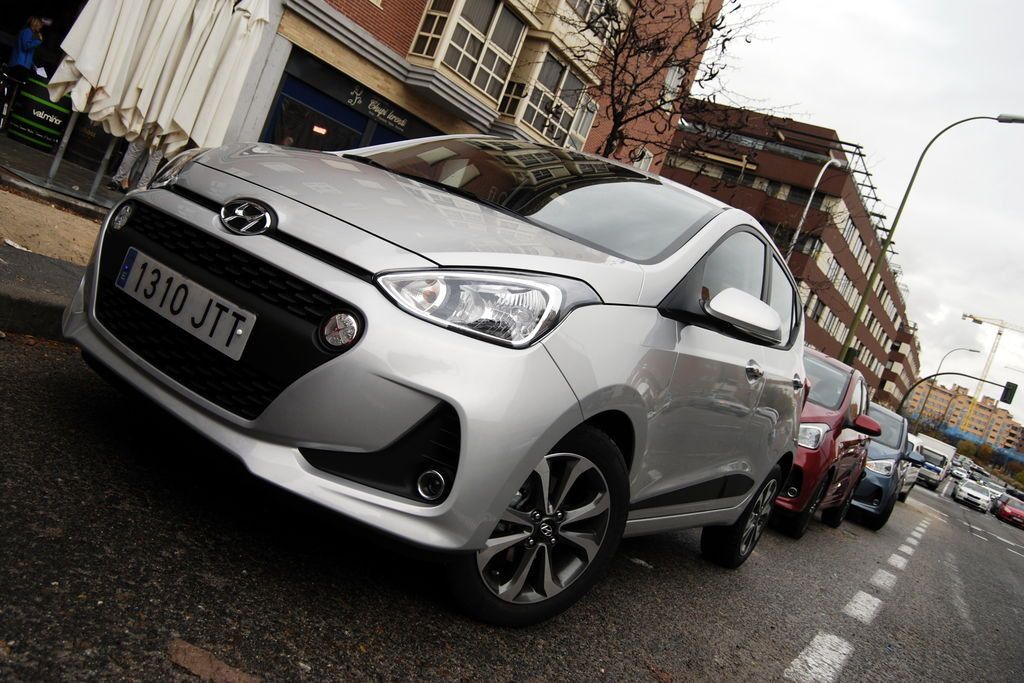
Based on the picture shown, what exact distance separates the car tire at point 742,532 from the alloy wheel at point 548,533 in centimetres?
202

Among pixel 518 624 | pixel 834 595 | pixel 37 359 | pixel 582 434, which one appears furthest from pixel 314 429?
pixel 834 595

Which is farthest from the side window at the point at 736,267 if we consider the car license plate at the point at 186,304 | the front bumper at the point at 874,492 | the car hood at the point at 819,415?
the front bumper at the point at 874,492

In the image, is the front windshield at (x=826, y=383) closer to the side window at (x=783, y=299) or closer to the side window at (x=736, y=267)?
the side window at (x=783, y=299)

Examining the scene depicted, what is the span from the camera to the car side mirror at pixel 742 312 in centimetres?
307

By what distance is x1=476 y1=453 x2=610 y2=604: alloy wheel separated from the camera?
2.52 metres

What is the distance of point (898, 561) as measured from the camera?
8586mm

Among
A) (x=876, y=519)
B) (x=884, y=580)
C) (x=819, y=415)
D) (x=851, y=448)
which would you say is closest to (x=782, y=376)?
(x=819, y=415)

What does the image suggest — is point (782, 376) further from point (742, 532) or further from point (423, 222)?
point (423, 222)

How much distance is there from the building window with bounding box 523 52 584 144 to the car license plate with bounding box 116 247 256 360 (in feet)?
59.7

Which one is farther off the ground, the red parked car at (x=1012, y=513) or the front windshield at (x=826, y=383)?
the front windshield at (x=826, y=383)

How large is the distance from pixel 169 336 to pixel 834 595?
4.59m

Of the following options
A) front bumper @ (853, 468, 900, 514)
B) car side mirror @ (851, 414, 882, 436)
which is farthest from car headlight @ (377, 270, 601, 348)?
front bumper @ (853, 468, 900, 514)

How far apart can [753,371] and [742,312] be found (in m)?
0.72

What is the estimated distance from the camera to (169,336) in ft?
8.11
